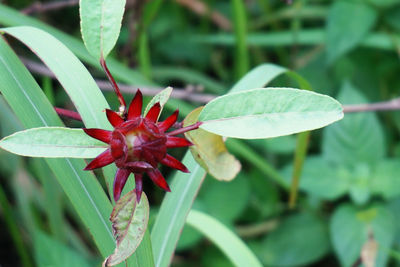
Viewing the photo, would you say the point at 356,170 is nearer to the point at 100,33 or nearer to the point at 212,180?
the point at 212,180

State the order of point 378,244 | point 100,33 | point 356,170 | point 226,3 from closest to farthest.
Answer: point 100,33 < point 378,244 < point 356,170 < point 226,3

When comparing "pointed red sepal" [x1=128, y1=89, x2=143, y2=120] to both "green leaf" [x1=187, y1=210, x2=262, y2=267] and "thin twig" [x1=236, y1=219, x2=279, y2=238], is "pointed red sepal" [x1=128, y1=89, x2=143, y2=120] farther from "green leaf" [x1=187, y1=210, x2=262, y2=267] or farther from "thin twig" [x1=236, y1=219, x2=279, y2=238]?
"thin twig" [x1=236, y1=219, x2=279, y2=238]

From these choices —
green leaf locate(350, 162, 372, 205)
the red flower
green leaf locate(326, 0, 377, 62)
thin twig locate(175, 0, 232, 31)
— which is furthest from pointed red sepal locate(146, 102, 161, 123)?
thin twig locate(175, 0, 232, 31)

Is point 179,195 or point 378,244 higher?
point 179,195

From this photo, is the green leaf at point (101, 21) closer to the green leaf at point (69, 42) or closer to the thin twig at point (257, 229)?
the green leaf at point (69, 42)

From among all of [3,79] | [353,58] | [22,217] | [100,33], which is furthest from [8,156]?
[353,58]

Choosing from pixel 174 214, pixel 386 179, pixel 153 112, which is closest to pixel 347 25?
pixel 386 179

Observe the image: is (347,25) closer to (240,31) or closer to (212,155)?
(240,31)
